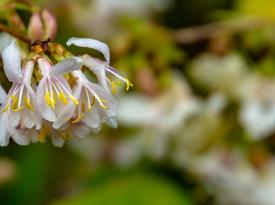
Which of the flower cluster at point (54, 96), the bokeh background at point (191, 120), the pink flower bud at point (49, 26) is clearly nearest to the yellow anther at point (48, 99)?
the flower cluster at point (54, 96)

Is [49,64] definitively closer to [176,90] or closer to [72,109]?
[72,109]

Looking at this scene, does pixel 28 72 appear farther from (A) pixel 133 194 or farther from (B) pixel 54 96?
(A) pixel 133 194

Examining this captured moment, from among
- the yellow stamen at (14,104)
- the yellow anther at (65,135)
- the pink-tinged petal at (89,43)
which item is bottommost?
the yellow stamen at (14,104)

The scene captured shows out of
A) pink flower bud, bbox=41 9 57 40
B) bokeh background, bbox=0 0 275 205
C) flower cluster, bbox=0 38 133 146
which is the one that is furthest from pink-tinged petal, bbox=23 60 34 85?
bokeh background, bbox=0 0 275 205

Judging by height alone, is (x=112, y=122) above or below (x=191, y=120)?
below

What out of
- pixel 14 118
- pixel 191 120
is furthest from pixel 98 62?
pixel 191 120

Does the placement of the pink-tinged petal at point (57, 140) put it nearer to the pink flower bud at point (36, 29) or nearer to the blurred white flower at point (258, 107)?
the pink flower bud at point (36, 29)

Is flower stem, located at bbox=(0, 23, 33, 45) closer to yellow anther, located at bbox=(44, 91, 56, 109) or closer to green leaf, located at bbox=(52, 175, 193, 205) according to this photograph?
yellow anther, located at bbox=(44, 91, 56, 109)
